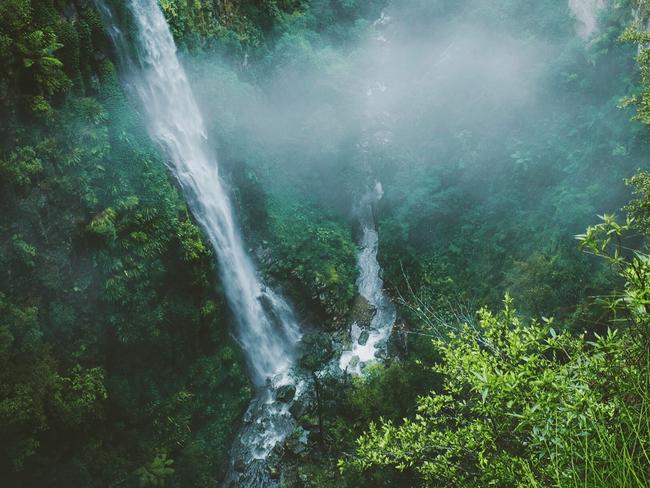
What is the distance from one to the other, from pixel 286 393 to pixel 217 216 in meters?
6.31

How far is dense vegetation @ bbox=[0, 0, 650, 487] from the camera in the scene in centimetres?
387

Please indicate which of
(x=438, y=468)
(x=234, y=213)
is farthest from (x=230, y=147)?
(x=438, y=468)

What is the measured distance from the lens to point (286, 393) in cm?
1279

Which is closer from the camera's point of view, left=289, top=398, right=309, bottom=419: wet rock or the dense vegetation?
the dense vegetation

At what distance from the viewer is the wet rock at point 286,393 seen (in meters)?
12.7

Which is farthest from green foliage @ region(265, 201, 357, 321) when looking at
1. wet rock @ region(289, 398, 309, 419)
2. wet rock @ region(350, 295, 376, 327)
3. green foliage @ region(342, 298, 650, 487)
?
green foliage @ region(342, 298, 650, 487)

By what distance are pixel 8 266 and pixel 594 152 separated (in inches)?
580

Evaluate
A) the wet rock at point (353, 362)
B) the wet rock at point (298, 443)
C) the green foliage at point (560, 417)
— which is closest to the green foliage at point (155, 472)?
the wet rock at point (298, 443)

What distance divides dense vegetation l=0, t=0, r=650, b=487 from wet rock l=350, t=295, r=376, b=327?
0.42 metres

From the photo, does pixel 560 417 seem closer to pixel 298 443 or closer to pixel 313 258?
pixel 298 443

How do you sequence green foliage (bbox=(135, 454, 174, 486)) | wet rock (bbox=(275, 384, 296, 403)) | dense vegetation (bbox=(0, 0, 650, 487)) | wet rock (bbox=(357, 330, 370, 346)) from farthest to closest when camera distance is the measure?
1. wet rock (bbox=(357, 330, 370, 346))
2. wet rock (bbox=(275, 384, 296, 403))
3. green foliage (bbox=(135, 454, 174, 486))
4. dense vegetation (bbox=(0, 0, 650, 487))

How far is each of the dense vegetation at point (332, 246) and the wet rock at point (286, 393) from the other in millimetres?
881

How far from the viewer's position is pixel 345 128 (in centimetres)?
1905

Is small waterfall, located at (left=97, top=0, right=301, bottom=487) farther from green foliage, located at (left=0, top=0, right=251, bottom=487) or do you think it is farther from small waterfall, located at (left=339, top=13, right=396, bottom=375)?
small waterfall, located at (left=339, top=13, right=396, bottom=375)
